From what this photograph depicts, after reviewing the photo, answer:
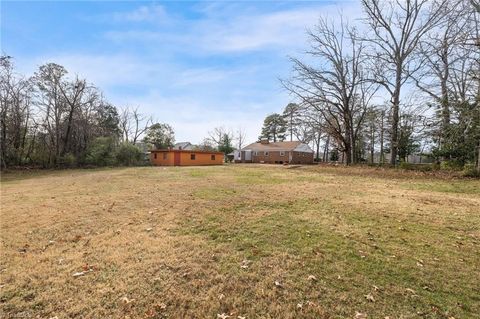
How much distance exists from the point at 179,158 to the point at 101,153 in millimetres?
8625

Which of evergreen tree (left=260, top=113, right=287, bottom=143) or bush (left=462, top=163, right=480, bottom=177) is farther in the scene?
evergreen tree (left=260, top=113, right=287, bottom=143)

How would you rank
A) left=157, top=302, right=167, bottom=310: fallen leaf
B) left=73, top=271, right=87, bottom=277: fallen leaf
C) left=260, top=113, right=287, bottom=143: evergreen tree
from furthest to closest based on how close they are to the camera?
left=260, top=113, right=287, bottom=143: evergreen tree
left=73, top=271, right=87, bottom=277: fallen leaf
left=157, top=302, right=167, bottom=310: fallen leaf

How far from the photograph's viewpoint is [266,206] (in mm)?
7328

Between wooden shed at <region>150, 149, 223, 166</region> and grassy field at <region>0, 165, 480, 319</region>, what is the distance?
26.4 meters

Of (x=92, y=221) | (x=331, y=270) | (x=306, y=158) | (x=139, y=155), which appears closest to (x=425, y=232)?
(x=331, y=270)

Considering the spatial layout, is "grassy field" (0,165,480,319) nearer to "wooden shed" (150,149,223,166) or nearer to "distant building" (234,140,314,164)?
"wooden shed" (150,149,223,166)

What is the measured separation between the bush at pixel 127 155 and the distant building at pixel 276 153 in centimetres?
1849

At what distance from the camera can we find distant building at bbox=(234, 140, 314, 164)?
43000mm

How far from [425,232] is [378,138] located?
38260 mm

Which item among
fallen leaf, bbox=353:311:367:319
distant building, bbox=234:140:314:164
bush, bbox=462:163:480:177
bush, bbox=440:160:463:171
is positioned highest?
distant building, bbox=234:140:314:164

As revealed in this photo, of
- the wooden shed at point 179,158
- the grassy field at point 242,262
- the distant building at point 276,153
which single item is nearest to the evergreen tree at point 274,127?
the distant building at point 276,153

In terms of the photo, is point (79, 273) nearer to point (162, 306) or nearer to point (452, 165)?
point (162, 306)

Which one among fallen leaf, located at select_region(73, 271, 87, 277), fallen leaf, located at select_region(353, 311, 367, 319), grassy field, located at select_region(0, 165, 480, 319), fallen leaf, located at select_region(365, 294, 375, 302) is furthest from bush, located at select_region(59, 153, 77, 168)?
fallen leaf, located at select_region(353, 311, 367, 319)

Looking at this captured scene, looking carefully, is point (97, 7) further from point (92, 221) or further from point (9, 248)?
point (9, 248)
